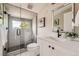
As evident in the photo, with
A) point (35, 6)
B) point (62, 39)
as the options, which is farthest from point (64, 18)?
point (35, 6)

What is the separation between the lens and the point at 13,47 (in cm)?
181

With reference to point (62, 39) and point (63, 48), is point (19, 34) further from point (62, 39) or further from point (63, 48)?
point (63, 48)

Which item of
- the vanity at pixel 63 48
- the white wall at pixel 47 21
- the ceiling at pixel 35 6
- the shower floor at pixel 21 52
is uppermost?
the ceiling at pixel 35 6

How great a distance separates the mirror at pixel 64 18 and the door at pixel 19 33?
0.60 m

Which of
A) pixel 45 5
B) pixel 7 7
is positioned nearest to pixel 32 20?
pixel 45 5

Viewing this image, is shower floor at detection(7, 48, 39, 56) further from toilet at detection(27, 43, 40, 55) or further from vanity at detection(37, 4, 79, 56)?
vanity at detection(37, 4, 79, 56)

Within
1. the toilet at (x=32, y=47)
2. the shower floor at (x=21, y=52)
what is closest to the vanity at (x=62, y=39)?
the toilet at (x=32, y=47)

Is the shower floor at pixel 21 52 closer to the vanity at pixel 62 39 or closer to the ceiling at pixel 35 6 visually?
the vanity at pixel 62 39

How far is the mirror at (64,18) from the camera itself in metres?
1.36

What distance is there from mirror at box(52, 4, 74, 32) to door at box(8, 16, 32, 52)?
60 centimetres

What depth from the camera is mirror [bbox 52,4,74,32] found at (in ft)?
4.45

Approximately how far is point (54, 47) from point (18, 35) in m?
1.00

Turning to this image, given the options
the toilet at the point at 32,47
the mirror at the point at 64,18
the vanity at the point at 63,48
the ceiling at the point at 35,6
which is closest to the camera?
the vanity at the point at 63,48

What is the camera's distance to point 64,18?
57.9 inches
